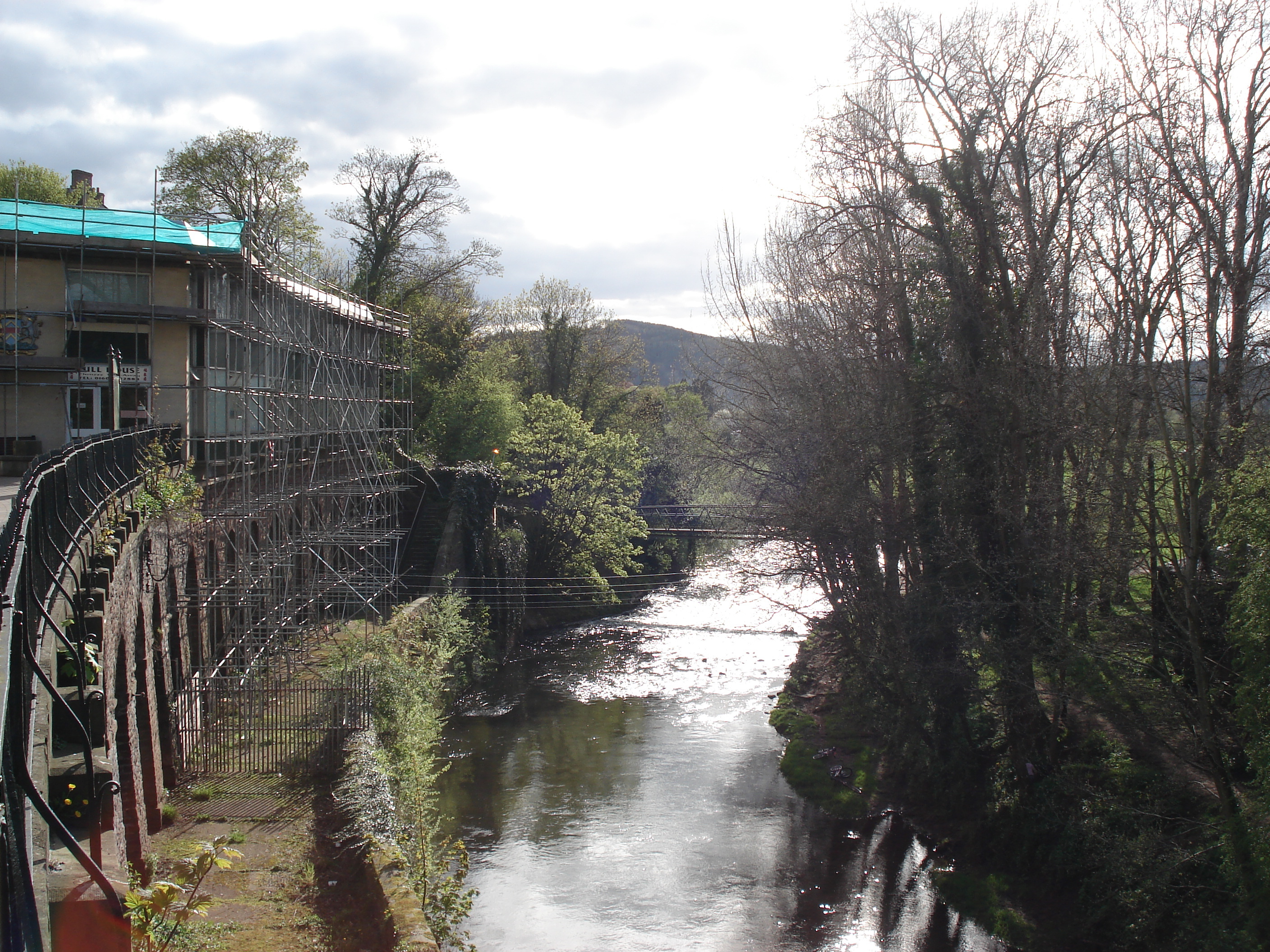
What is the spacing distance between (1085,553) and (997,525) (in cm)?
185

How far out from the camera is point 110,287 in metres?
15.4

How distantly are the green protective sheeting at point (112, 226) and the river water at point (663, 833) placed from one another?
35.6 ft

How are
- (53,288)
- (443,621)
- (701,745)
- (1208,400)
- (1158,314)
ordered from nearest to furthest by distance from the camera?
(1208,400) < (1158,314) < (53,288) < (701,745) < (443,621)

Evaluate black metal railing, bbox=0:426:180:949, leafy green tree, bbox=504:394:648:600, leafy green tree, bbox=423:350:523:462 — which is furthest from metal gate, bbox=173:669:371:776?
leafy green tree, bbox=423:350:523:462

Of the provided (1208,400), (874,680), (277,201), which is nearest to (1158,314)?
(1208,400)

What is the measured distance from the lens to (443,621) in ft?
63.8

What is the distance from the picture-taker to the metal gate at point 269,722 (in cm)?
1295

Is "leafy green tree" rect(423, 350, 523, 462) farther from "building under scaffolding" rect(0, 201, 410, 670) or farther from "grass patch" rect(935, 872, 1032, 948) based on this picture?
"grass patch" rect(935, 872, 1032, 948)

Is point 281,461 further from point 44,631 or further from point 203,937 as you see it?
point 44,631

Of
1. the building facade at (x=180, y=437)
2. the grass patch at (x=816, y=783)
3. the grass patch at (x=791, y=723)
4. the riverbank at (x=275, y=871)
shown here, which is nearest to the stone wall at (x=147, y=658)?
the building facade at (x=180, y=437)

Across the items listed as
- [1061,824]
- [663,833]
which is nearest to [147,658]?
[663,833]

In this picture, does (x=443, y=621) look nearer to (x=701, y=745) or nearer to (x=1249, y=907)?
(x=701, y=745)

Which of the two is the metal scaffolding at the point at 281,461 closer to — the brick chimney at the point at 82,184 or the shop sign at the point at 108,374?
the shop sign at the point at 108,374

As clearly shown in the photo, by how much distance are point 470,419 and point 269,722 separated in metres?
22.7
